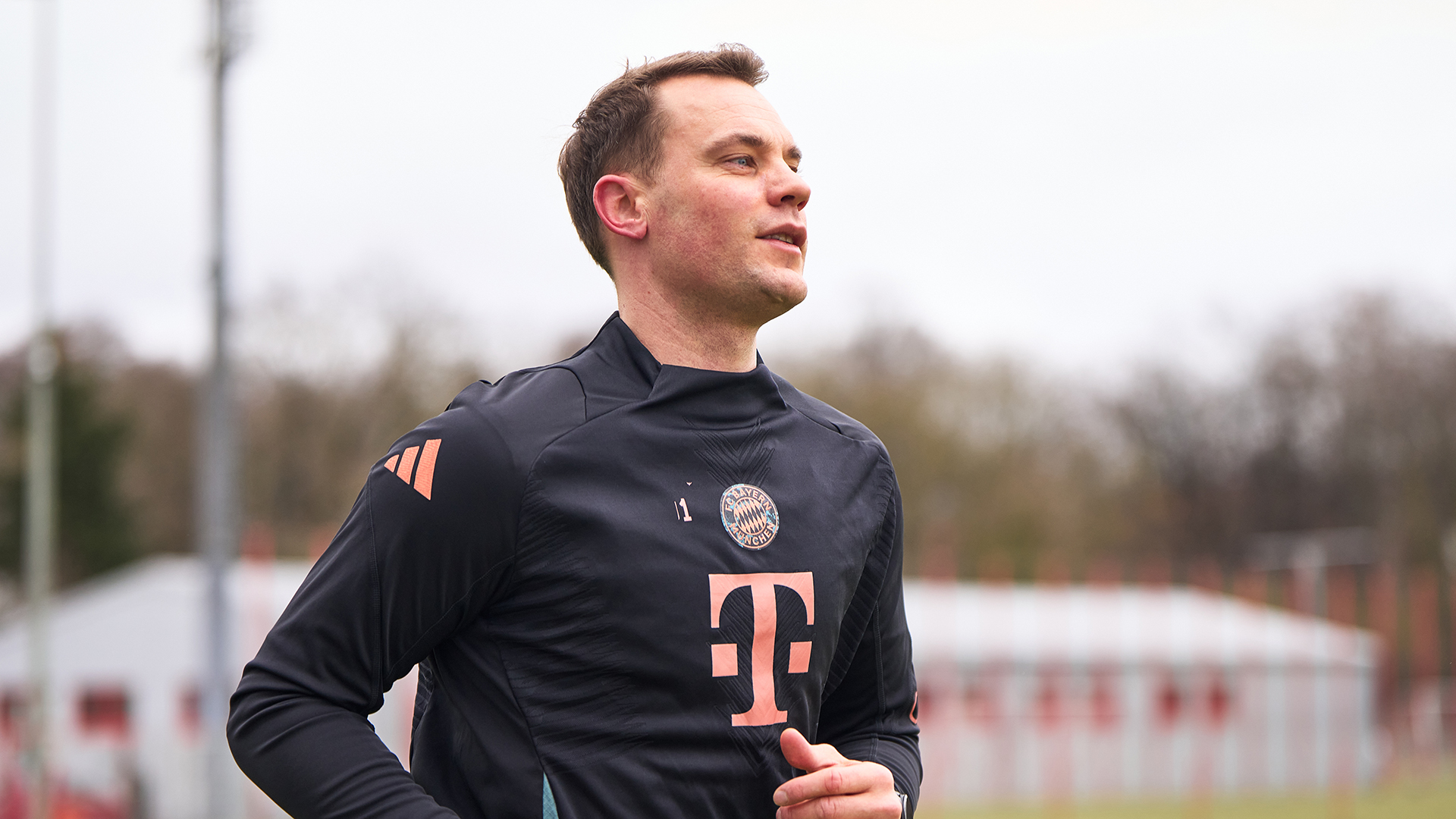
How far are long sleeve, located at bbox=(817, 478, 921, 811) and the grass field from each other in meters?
19.3

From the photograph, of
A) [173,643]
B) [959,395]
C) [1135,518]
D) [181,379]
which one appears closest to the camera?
[173,643]

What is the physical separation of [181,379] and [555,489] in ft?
120

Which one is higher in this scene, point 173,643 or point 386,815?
point 386,815

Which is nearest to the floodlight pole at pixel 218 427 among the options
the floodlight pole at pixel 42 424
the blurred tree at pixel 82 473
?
the floodlight pole at pixel 42 424

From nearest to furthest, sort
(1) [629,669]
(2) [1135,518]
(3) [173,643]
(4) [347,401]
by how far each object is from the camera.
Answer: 1. (1) [629,669]
2. (3) [173,643]
3. (4) [347,401]
4. (2) [1135,518]

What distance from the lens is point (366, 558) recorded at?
6.48 ft

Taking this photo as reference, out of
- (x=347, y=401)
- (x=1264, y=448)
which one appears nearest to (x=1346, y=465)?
(x=1264, y=448)

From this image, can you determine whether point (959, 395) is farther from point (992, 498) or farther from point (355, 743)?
point (355, 743)

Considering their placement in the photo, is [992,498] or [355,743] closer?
[355,743]

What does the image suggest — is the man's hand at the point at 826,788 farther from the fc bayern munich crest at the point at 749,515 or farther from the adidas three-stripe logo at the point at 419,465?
the adidas three-stripe logo at the point at 419,465

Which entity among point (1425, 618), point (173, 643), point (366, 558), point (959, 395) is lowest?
point (1425, 618)

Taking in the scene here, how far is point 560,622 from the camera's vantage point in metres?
2.05

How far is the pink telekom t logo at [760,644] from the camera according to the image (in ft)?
6.91

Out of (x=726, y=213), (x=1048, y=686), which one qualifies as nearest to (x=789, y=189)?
(x=726, y=213)
